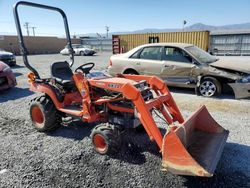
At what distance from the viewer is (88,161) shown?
3.31 metres

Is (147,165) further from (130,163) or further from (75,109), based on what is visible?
(75,109)

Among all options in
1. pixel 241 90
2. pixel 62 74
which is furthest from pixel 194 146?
pixel 241 90

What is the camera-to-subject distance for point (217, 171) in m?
2.97

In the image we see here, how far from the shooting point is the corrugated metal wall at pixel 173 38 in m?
18.8

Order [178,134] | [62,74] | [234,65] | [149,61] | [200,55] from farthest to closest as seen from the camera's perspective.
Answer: [149,61] < [200,55] < [234,65] < [62,74] < [178,134]

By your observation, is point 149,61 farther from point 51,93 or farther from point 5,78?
point 5,78

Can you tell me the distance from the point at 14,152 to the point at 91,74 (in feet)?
5.70

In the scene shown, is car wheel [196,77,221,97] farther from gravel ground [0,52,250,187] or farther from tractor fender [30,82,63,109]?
tractor fender [30,82,63,109]

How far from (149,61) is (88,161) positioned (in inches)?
180

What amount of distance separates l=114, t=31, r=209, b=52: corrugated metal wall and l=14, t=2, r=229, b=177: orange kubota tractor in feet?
53.5

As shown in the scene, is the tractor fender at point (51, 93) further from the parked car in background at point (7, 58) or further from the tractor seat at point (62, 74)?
the parked car in background at point (7, 58)

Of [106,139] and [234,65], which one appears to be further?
[234,65]

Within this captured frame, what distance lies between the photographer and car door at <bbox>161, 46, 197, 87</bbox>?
21.7 feet

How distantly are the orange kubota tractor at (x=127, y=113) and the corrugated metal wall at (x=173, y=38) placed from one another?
16310 mm
